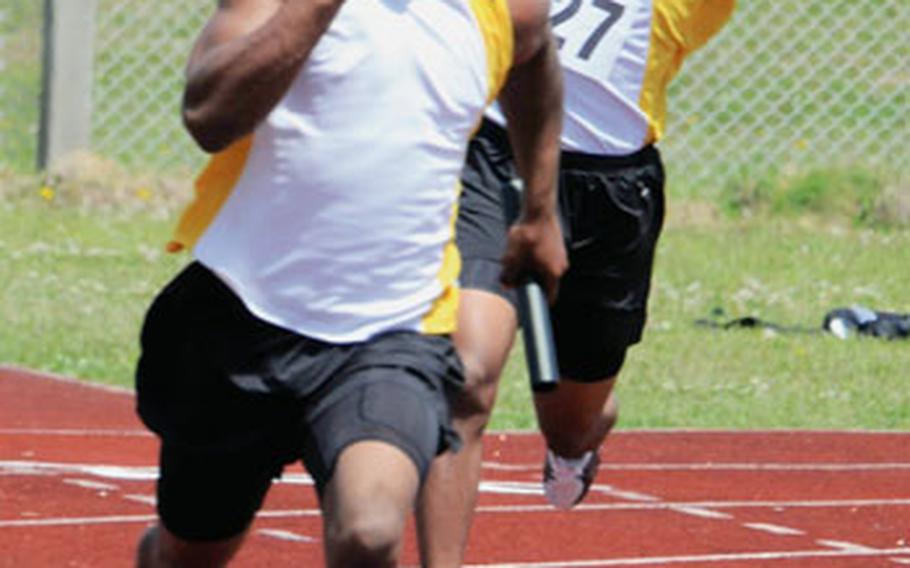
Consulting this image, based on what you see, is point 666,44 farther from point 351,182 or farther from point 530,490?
point 351,182

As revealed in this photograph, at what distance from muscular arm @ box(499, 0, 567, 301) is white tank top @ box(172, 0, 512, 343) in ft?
1.52

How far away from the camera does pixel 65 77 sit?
1689cm

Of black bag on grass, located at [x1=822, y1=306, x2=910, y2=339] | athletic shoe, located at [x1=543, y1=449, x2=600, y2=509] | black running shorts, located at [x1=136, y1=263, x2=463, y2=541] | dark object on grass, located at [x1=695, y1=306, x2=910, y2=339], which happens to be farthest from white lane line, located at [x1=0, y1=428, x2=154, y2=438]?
black running shorts, located at [x1=136, y1=263, x2=463, y2=541]

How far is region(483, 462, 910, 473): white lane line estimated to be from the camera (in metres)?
9.34

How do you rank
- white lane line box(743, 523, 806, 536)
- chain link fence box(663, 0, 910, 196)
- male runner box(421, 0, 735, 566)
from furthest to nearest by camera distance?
chain link fence box(663, 0, 910, 196) < white lane line box(743, 523, 806, 536) < male runner box(421, 0, 735, 566)

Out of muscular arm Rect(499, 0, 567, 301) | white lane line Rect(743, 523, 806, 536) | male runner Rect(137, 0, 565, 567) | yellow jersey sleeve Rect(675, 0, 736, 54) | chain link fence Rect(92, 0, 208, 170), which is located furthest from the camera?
chain link fence Rect(92, 0, 208, 170)

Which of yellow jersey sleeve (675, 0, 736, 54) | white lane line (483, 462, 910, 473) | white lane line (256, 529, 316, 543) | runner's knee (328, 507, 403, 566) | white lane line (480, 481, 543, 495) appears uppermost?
runner's knee (328, 507, 403, 566)

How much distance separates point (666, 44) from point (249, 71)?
112 inches

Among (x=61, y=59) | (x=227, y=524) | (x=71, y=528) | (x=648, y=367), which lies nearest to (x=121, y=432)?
(x=71, y=528)

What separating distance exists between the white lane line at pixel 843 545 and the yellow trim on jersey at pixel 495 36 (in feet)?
10.9

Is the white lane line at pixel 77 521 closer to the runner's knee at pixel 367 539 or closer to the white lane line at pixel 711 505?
the white lane line at pixel 711 505

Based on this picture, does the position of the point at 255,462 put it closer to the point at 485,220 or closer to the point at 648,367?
the point at 485,220

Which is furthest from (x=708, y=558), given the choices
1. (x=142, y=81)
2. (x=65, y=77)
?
(x=142, y=81)

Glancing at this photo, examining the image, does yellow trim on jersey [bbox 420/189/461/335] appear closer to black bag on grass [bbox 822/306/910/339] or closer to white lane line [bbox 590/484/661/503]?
white lane line [bbox 590/484/661/503]
